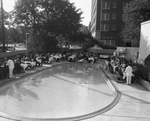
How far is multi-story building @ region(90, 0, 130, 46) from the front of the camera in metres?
48.3

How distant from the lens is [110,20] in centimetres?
4884

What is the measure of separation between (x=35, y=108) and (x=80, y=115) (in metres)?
2.33

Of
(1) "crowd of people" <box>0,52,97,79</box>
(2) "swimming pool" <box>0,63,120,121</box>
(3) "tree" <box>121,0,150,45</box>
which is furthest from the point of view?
(3) "tree" <box>121,0,150,45</box>

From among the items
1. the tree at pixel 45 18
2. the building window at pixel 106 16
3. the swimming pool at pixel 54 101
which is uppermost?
the building window at pixel 106 16

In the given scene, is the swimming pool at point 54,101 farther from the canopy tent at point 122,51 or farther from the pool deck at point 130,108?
the canopy tent at point 122,51

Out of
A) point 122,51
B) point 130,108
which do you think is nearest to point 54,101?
point 130,108

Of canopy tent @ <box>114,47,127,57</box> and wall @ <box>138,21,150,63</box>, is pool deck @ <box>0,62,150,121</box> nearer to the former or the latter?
wall @ <box>138,21,150,63</box>

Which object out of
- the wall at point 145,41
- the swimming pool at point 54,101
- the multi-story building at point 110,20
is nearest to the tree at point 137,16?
the wall at point 145,41

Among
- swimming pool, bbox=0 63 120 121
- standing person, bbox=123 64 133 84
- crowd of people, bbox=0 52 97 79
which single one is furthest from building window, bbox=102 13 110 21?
swimming pool, bbox=0 63 120 121

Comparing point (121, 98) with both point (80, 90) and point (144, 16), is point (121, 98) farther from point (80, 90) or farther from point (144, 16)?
point (144, 16)

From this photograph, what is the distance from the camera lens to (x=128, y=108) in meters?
8.42

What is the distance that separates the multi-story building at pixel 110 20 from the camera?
1903 inches

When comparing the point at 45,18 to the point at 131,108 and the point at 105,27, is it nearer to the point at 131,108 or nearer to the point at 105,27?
the point at 105,27

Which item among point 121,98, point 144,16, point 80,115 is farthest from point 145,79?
point 144,16
